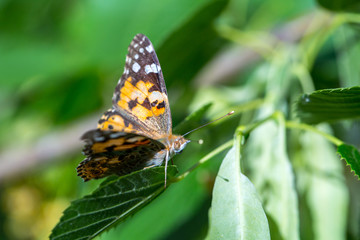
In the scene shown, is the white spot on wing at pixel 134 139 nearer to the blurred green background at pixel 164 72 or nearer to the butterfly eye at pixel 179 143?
the butterfly eye at pixel 179 143

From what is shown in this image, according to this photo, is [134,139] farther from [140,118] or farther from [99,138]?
[140,118]

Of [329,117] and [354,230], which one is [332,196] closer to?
[354,230]

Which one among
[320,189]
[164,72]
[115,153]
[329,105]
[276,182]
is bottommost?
[320,189]

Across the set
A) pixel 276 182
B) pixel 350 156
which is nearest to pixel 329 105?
pixel 350 156

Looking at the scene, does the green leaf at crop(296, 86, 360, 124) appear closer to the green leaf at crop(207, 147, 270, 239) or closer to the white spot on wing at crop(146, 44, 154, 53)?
the green leaf at crop(207, 147, 270, 239)

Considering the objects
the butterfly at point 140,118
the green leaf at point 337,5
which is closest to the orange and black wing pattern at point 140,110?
the butterfly at point 140,118

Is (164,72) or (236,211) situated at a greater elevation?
(164,72)

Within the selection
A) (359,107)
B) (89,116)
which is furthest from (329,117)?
(89,116)
